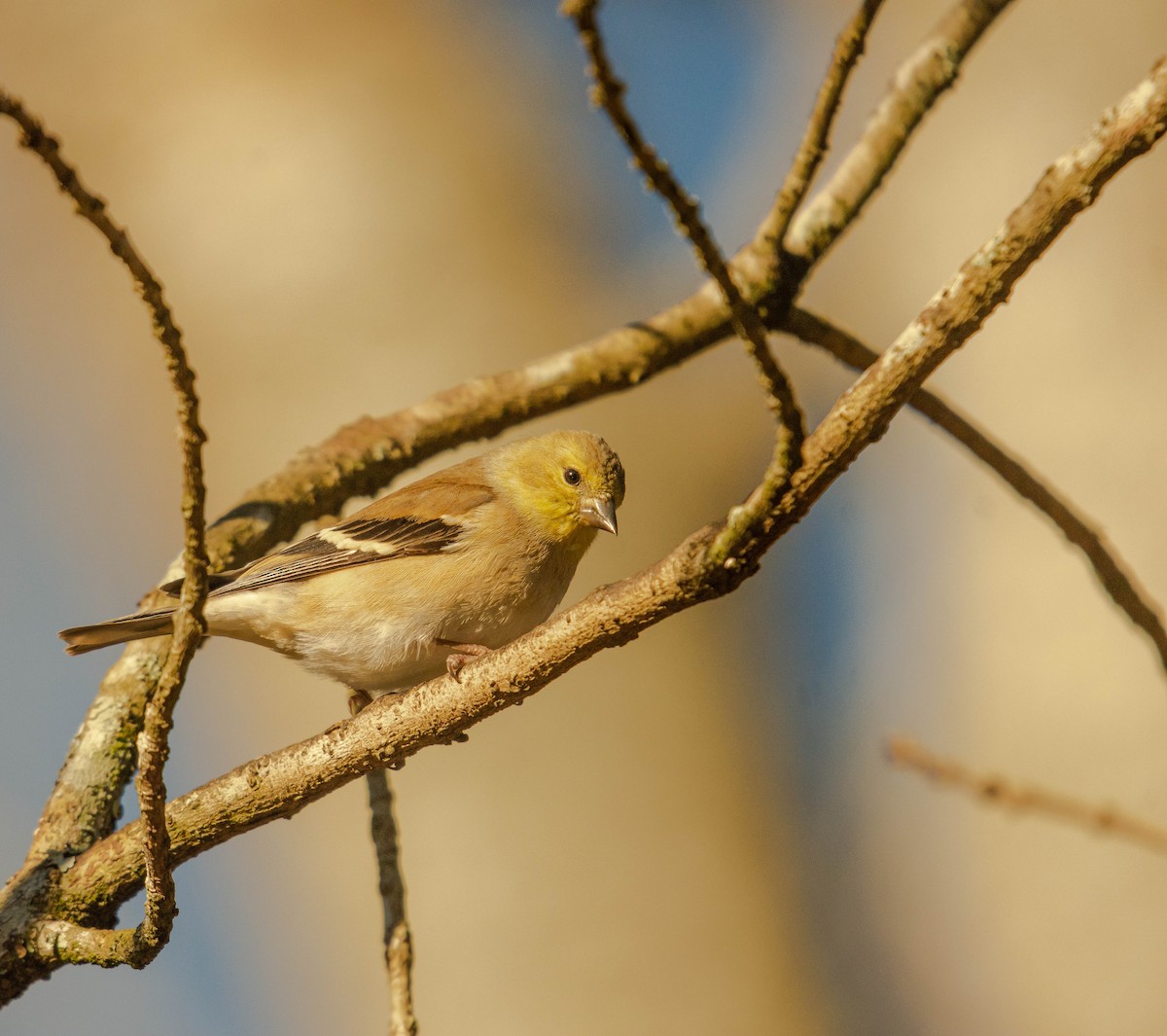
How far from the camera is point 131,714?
397 cm

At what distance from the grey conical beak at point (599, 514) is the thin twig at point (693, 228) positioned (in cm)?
297

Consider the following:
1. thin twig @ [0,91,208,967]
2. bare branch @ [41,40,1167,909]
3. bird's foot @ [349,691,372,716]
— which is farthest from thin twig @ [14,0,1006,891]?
thin twig @ [0,91,208,967]

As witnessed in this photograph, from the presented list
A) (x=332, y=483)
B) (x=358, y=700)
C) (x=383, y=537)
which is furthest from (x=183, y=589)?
(x=383, y=537)

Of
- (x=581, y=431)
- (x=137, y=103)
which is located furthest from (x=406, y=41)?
(x=581, y=431)

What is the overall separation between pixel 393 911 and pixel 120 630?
1363 mm

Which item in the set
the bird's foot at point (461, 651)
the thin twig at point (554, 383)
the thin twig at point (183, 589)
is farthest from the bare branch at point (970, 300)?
the bird's foot at point (461, 651)

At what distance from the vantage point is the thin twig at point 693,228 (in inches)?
68.7

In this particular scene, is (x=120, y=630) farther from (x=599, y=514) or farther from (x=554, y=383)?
(x=599, y=514)

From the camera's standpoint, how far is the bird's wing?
4996 mm

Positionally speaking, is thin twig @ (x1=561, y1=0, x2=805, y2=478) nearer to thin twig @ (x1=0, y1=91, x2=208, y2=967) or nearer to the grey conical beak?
thin twig @ (x1=0, y1=91, x2=208, y2=967)

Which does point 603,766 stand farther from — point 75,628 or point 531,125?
point 531,125

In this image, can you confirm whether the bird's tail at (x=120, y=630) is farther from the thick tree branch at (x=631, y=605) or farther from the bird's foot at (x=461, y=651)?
the bird's foot at (x=461, y=651)

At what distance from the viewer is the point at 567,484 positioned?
18.0ft

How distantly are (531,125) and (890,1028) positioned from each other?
781 cm
